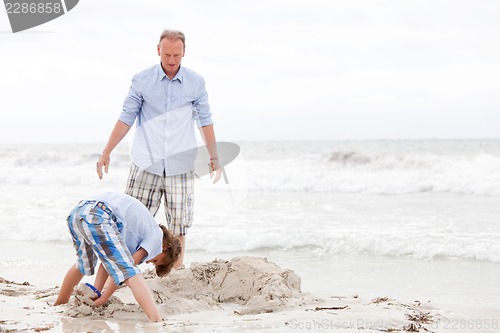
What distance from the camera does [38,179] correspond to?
18391 millimetres

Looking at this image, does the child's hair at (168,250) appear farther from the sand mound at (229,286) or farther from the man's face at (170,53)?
the man's face at (170,53)

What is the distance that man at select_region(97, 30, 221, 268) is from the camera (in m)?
3.91

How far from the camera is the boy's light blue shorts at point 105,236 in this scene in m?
3.13

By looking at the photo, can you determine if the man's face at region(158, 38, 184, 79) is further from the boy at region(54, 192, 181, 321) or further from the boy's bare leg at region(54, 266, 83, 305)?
the boy's bare leg at region(54, 266, 83, 305)

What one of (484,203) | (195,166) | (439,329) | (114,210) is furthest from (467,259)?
(484,203)

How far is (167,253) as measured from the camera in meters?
3.43

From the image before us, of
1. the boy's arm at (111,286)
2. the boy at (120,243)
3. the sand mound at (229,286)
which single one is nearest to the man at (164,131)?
the sand mound at (229,286)

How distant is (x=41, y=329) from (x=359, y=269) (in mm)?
2978

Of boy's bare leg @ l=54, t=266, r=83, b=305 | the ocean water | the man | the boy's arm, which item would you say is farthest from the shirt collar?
boy's bare leg @ l=54, t=266, r=83, b=305

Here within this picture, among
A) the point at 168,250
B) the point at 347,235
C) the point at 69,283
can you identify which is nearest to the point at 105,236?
the point at 168,250

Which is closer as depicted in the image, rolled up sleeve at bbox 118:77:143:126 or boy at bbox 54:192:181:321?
boy at bbox 54:192:181:321

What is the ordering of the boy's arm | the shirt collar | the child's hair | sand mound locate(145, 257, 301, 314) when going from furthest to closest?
the shirt collar → sand mound locate(145, 257, 301, 314) → the child's hair → the boy's arm

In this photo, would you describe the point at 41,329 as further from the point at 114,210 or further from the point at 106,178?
the point at 106,178

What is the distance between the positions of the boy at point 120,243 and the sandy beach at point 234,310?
5.4 inches
